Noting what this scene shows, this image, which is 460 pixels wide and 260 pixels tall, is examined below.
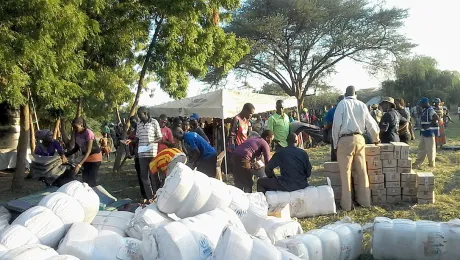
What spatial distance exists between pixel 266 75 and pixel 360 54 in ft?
19.7

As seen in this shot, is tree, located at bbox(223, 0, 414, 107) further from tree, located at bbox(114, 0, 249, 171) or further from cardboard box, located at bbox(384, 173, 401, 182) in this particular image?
cardboard box, located at bbox(384, 173, 401, 182)

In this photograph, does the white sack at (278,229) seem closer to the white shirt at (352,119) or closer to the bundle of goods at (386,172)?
the white shirt at (352,119)

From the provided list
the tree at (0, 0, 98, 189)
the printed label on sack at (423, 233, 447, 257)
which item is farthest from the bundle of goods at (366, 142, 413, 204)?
the tree at (0, 0, 98, 189)

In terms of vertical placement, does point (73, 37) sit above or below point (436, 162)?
above

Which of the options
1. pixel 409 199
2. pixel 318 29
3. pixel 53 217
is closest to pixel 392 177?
pixel 409 199

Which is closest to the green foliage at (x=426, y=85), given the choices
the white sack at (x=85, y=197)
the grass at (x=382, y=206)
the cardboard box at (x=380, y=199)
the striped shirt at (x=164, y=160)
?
the grass at (x=382, y=206)

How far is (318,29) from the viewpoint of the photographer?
27.3 meters

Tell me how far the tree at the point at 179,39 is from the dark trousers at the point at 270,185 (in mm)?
5426

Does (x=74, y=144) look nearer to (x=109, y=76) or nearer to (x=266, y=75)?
(x=109, y=76)

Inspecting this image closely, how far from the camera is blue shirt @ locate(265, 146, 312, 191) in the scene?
6.33 m

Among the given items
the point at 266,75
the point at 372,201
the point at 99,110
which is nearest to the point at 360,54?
the point at 266,75

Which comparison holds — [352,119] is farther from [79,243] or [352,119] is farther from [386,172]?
[79,243]

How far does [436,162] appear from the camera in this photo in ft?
37.1

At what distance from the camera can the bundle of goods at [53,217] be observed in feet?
12.4
